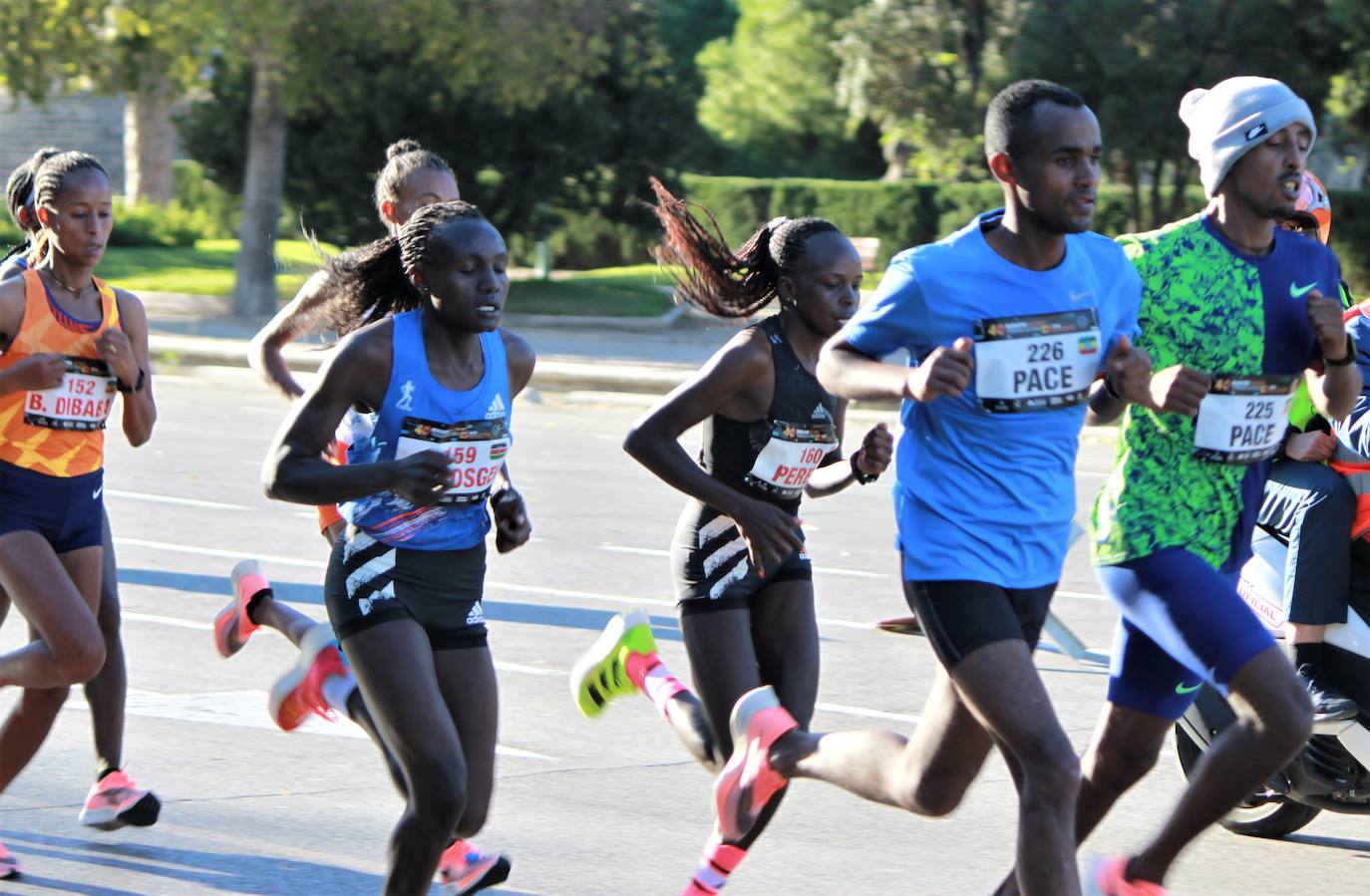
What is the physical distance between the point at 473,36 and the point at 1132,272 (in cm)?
2017

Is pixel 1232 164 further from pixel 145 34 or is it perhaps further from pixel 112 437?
pixel 145 34

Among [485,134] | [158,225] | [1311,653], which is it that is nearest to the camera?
[1311,653]

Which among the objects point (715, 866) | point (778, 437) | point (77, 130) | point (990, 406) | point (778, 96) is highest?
point (990, 406)

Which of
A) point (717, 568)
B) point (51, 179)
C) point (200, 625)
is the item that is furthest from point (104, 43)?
point (717, 568)

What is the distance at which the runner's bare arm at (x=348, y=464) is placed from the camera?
14.2ft

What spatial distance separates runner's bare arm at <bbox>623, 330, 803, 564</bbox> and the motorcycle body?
4.51 feet

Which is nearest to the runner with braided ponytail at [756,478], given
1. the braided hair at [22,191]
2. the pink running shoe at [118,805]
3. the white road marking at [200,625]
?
the pink running shoe at [118,805]

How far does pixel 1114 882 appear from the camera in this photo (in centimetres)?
465

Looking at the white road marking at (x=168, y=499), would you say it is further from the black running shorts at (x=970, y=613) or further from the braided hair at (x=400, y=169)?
the black running shorts at (x=970, y=613)

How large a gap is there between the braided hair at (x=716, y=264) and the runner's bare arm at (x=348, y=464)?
1.21 metres

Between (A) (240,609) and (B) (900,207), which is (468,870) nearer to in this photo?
(A) (240,609)

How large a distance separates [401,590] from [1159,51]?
21.9 meters

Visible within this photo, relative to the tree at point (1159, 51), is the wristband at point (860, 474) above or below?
A: above

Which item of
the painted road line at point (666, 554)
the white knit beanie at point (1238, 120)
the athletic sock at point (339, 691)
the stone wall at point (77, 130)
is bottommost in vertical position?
the stone wall at point (77, 130)
